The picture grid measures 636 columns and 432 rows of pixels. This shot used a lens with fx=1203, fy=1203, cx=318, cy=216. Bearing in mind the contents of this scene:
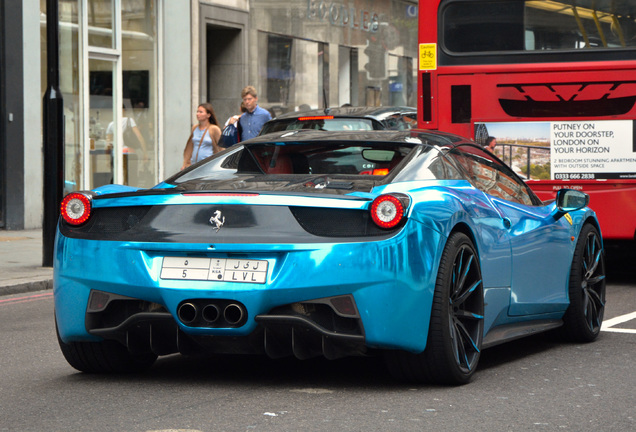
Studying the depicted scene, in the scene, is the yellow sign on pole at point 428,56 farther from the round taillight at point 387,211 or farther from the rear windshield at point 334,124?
the round taillight at point 387,211

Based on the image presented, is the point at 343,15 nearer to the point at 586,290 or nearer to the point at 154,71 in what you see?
the point at 154,71

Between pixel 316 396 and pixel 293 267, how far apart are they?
0.63m

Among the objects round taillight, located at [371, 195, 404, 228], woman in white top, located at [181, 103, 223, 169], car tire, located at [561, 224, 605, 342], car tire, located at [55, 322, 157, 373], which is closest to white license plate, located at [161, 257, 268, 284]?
round taillight, located at [371, 195, 404, 228]

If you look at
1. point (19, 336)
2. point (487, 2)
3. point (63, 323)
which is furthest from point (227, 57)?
point (63, 323)

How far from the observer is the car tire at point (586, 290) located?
727 cm

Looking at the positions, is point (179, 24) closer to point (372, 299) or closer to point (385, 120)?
point (385, 120)

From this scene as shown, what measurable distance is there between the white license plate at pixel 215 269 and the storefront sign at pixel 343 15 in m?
21.1

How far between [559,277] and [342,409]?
7.90 feet

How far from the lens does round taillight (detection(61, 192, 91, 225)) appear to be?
5629 millimetres

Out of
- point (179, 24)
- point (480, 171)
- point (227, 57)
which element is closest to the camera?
point (480, 171)

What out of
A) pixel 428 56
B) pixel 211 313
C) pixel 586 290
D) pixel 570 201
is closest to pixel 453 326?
pixel 211 313

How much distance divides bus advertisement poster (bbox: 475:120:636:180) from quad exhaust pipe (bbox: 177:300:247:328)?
6524mm

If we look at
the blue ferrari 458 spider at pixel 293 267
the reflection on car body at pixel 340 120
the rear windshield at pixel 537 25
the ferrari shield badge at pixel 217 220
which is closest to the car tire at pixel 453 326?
the blue ferrari 458 spider at pixel 293 267

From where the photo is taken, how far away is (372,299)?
5.22 metres
